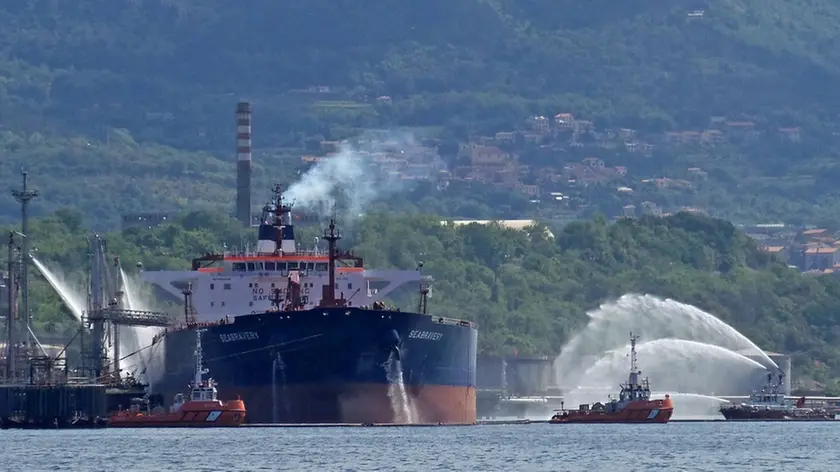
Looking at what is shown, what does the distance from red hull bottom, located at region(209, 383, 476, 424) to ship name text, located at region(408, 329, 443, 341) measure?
6.67 ft

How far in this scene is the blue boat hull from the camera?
12631 cm

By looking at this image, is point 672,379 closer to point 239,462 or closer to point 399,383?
point 399,383

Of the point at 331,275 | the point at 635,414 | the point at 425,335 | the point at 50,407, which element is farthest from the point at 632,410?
the point at 50,407

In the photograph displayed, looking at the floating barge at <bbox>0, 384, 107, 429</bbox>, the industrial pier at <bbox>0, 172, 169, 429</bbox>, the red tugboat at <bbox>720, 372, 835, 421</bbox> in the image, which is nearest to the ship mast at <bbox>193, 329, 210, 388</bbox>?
the floating barge at <bbox>0, 384, 107, 429</bbox>

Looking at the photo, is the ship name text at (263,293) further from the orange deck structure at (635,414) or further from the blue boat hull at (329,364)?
the orange deck structure at (635,414)

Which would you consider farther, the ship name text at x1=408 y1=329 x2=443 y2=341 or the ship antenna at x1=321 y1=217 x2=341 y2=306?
the ship name text at x1=408 y1=329 x2=443 y2=341

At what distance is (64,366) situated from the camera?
465 feet

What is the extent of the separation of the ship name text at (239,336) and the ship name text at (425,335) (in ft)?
21.1

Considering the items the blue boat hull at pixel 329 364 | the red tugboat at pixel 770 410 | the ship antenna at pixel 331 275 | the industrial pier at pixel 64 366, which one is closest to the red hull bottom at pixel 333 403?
the blue boat hull at pixel 329 364

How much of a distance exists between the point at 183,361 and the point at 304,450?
967 inches

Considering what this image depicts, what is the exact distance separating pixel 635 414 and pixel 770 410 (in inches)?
753

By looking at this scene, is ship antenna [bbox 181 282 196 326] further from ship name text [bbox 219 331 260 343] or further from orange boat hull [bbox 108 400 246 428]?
ship name text [bbox 219 331 260 343]

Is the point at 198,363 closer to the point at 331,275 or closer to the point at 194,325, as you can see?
the point at 194,325

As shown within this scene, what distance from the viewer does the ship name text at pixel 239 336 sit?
128 m
